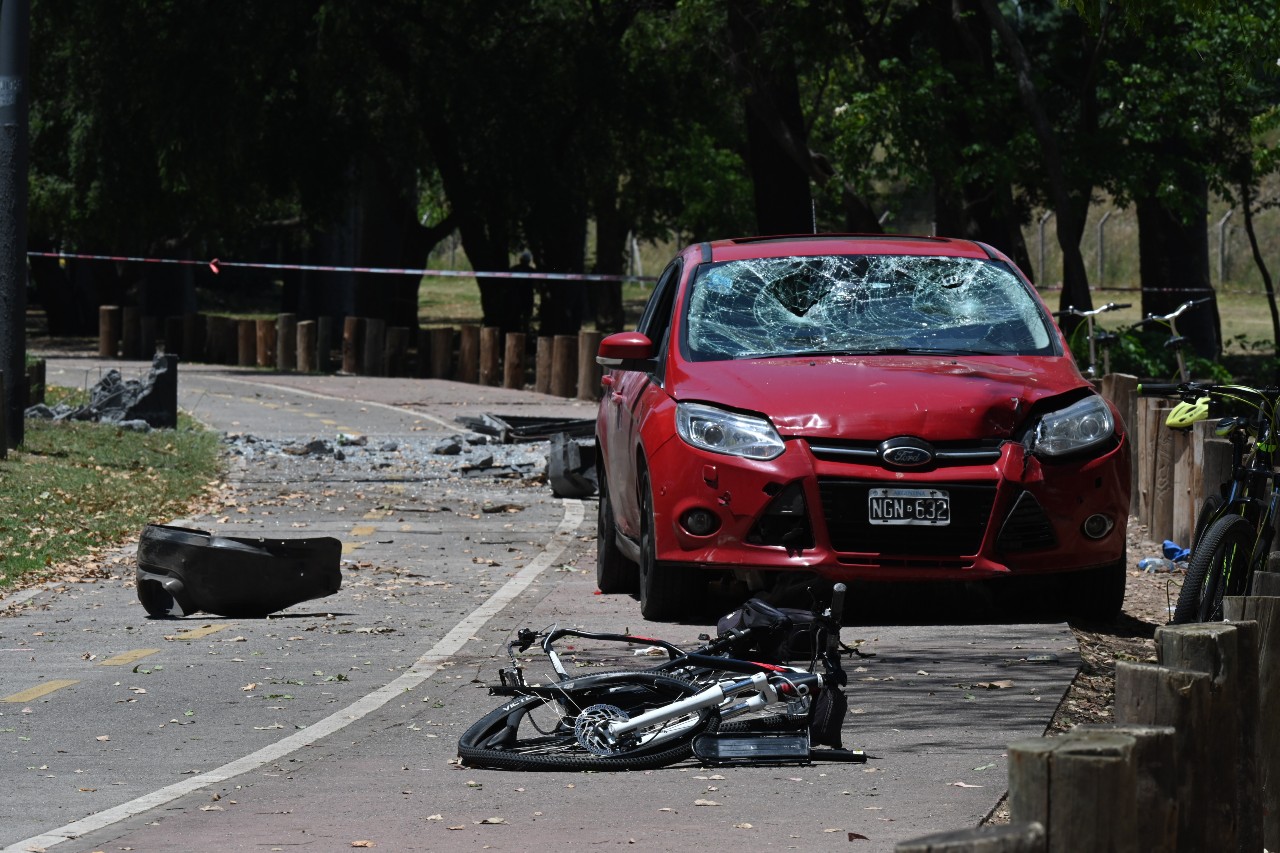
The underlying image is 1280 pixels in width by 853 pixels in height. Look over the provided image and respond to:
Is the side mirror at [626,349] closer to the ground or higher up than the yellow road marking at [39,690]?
higher up

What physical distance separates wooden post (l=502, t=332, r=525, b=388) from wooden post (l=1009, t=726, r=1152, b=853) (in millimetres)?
27655

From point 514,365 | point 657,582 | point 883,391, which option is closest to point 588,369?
point 514,365

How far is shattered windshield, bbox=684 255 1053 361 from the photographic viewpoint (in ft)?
34.5

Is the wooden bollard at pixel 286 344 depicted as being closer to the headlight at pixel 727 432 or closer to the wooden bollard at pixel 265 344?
the wooden bollard at pixel 265 344

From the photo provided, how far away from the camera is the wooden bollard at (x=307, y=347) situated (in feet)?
116

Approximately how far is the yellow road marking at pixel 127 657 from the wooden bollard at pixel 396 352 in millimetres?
24307

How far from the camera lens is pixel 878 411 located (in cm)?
952

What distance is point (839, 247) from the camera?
1134 cm

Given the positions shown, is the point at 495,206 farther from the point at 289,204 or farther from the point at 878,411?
the point at 878,411

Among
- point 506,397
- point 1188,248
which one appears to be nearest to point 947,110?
point 506,397

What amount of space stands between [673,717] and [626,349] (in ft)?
11.9

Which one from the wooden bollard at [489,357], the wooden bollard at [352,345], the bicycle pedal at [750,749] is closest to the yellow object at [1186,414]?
the bicycle pedal at [750,749]

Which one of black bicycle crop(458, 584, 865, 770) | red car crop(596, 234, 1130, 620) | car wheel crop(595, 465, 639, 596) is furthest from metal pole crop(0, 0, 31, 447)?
black bicycle crop(458, 584, 865, 770)

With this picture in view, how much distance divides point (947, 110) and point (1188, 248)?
11.7m
